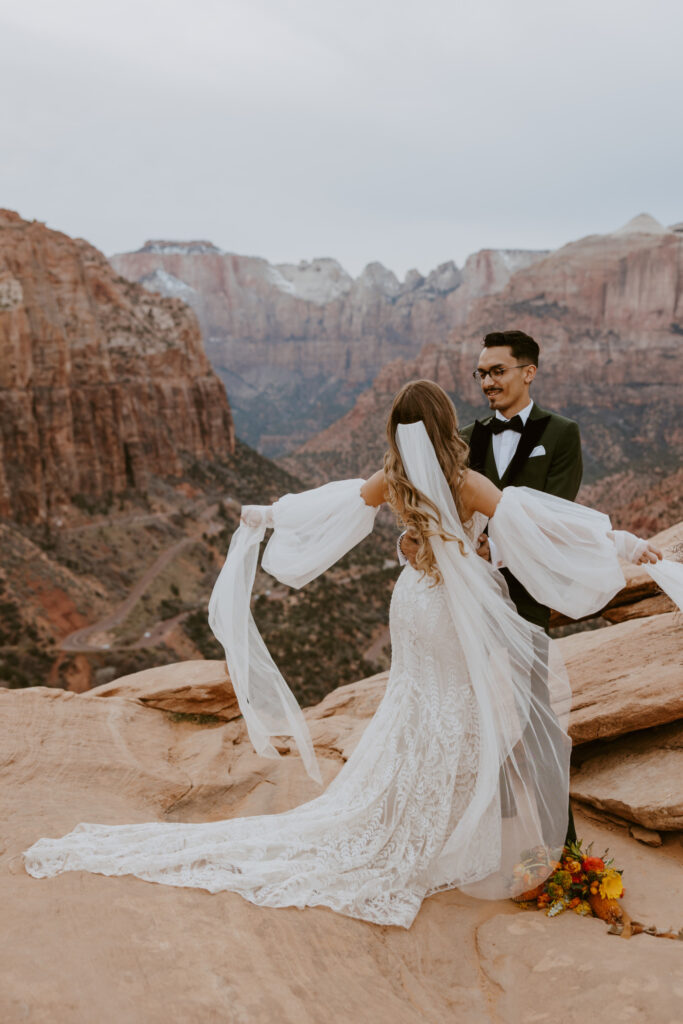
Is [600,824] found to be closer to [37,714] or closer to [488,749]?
[488,749]

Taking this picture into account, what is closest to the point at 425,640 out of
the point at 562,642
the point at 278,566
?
the point at 278,566

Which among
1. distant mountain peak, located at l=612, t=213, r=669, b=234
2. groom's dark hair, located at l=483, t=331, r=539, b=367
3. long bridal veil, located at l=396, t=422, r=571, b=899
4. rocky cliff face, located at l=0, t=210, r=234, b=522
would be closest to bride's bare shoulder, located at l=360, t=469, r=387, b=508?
long bridal veil, located at l=396, t=422, r=571, b=899

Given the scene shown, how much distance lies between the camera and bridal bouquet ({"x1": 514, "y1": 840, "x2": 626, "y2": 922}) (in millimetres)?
4188

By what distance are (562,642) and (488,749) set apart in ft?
12.5

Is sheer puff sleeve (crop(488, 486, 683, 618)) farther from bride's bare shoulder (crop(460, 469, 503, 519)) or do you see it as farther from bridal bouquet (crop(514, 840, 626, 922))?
bridal bouquet (crop(514, 840, 626, 922))

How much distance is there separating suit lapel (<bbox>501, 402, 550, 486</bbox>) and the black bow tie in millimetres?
40

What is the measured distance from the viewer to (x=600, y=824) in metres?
5.47

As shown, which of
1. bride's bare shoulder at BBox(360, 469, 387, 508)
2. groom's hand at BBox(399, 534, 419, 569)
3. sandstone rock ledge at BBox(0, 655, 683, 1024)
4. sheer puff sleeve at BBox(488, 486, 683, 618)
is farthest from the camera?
bride's bare shoulder at BBox(360, 469, 387, 508)

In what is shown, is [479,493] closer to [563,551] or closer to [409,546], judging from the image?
[409,546]

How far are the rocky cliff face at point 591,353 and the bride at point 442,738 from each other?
8443cm

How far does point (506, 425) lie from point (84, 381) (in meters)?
51.0

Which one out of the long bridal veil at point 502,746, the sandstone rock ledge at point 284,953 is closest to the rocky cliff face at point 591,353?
the sandstone rock ledge at point 284,953

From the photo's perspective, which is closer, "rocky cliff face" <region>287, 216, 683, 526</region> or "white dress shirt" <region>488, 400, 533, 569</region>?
"white dress shirt" <region>488, 400, 533, 569</region>

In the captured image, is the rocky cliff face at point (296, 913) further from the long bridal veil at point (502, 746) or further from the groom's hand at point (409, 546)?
the groom's hand at point (409, 546)
